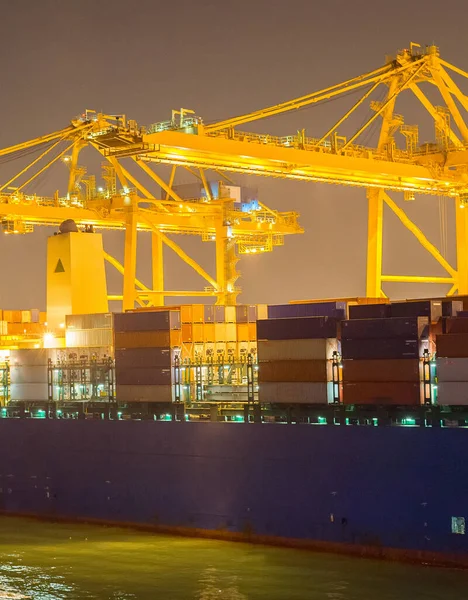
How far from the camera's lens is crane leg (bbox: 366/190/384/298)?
42750 mm

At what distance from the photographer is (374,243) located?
43500mm

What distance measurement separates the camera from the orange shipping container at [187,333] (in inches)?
1155

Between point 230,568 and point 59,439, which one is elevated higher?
point 59,439

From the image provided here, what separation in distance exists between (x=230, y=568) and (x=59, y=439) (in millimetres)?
8413

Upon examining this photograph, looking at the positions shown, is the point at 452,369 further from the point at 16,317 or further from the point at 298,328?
the point at 16,317

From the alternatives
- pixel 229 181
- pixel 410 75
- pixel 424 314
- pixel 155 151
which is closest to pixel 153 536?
pixel 424 314

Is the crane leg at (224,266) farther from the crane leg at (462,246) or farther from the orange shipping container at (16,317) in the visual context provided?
the crane leg at (462,246)

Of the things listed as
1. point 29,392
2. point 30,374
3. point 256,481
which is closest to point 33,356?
point 30,374

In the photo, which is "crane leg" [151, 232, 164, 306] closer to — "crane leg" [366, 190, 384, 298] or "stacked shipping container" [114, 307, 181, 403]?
"crane leg" [366, 190, 384, 298]

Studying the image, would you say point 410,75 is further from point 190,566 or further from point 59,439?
point 190,566

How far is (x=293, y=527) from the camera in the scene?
78.9 ft

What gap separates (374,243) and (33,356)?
17.8 metres

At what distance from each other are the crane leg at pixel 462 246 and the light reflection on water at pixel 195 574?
75.1ft

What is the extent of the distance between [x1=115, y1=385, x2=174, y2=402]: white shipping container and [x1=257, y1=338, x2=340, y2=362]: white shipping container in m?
3.12
